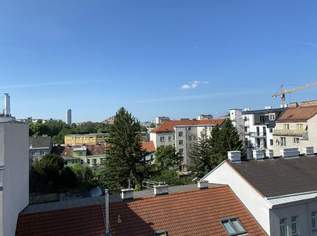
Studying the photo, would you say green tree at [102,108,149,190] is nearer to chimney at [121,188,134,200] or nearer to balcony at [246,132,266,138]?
chimney at [121,188,134,200]

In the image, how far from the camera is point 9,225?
50.4ft

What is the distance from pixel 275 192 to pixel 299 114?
41.8 metres

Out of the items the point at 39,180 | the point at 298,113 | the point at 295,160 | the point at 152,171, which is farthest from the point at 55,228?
the point at 298,113

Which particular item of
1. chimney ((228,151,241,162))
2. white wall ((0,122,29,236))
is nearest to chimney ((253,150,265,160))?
chimney ((228,151,241,162))

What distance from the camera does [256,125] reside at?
85812 mm

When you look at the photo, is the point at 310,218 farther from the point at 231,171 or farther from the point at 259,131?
the point at 259,131

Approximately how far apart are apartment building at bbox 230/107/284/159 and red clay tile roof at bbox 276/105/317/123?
13077 mm

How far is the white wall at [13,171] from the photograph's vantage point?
14.6 metres

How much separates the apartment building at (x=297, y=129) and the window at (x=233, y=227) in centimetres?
3314

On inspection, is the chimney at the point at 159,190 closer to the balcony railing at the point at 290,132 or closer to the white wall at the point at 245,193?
the white wall at the point at 245,193

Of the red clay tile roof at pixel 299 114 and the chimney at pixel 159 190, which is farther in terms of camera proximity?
the red clay tile roof at pixel 299 114

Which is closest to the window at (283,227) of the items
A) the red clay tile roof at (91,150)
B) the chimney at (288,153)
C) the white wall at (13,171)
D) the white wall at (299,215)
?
the white wall at (299,215)

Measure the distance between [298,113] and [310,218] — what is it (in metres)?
41.1

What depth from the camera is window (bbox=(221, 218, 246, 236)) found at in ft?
65.1
